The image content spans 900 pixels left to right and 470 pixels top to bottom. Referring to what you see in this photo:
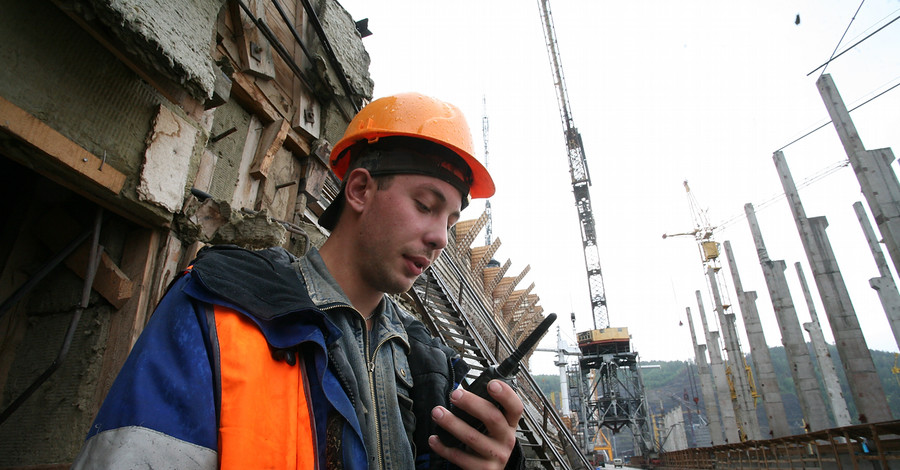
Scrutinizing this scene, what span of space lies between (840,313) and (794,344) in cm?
423

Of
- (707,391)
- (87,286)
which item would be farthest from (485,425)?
(707,391)

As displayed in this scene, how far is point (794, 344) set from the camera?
15586mm

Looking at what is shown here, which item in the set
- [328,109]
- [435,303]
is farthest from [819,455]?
[328,109]

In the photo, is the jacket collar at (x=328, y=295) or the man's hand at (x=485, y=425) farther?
the jacket collar at (x=328, y=295)

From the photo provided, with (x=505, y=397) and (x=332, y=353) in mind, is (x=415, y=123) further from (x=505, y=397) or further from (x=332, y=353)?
(x=505, y=397)

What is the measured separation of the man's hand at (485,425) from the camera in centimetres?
125

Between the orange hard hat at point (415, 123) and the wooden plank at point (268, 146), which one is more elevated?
the wooden plank at point (268, 146)

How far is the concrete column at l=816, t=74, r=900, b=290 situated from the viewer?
9.57m

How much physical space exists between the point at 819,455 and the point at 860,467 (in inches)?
78.8

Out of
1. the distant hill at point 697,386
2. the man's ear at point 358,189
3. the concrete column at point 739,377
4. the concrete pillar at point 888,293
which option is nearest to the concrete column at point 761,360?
the concrete column at point 739,377

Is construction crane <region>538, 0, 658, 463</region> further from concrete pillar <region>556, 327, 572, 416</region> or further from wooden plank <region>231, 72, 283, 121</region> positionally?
wooden plank <region>231, 72, 283, 121</region>

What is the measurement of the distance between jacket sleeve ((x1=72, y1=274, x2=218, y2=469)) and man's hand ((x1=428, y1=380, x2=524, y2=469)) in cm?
60

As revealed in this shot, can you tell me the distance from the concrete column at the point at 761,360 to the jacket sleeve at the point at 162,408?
21385 mm

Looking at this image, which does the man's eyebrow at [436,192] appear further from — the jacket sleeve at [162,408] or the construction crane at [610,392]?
the construction crane at [610,392]
